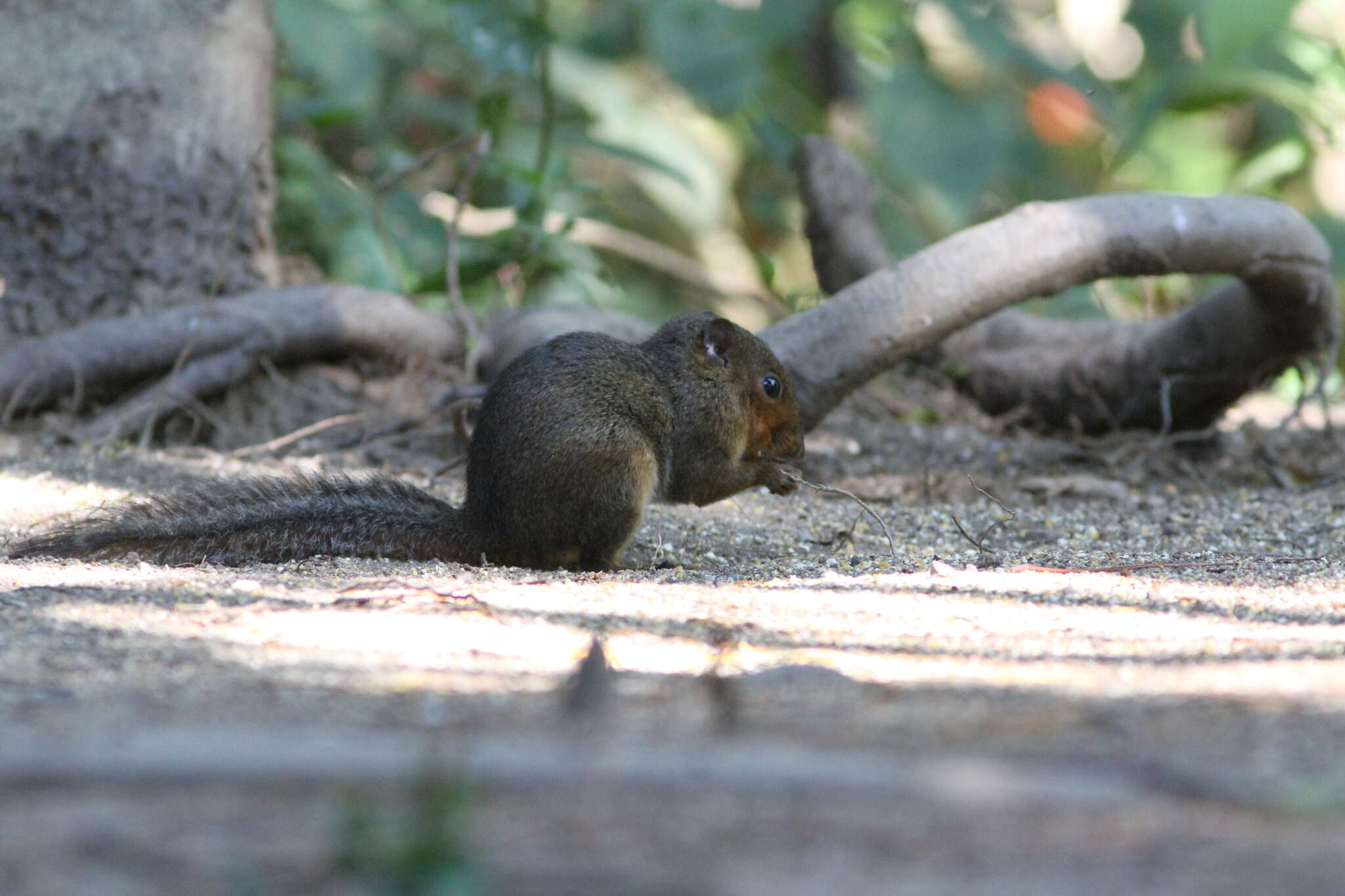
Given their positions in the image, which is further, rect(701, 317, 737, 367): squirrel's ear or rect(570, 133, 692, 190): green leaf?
rect(570, 133, 692, 190): green leaf

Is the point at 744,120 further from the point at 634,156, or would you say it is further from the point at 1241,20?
the point at 1241,20

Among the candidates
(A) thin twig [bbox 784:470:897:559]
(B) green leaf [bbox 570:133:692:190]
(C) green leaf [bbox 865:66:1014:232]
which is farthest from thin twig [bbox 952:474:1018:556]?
(B) green leaf [bbox 570:133:692:190]

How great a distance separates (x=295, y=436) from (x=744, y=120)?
19.4ft

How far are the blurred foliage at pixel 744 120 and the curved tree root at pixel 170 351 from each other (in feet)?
2.59

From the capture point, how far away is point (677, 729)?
1.96m

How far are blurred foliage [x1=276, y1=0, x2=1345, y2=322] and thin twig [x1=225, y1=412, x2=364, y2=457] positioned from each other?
126 centimetres

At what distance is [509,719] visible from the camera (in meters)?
2.00

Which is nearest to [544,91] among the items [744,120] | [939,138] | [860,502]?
[939,138]

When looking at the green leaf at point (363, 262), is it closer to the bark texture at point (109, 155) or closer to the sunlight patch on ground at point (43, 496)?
the bark texture at point (109, 155)

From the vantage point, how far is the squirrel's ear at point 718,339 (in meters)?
4.71

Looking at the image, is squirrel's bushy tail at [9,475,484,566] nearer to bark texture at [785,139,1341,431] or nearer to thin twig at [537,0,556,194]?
bark texture at [785,139,1341,431]

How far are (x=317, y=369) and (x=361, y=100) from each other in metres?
2.60

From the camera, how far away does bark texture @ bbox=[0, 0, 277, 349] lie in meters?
6.20

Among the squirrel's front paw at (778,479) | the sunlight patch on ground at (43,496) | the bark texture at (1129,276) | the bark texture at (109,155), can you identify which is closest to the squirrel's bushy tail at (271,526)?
the sunlight patch on ground at (43,496)
